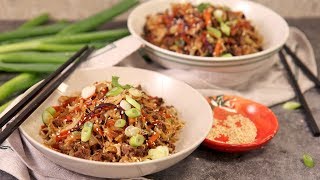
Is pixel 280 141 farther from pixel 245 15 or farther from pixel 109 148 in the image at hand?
pixel 245 15

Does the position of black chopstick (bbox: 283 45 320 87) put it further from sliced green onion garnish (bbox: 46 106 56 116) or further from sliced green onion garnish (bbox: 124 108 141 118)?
sliced green onion garnish (bbox: 46 106 56 116)

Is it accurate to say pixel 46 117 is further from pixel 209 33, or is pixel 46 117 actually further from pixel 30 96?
pixel 209 33

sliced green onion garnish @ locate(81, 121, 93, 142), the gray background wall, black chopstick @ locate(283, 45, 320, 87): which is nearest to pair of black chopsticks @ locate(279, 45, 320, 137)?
black chopstick @ locate(283, 45, 320, 87)

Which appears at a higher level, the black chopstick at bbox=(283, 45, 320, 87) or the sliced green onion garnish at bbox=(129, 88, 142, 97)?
the sliced green onion garnish at bbox=(129, 88, 142, 97)

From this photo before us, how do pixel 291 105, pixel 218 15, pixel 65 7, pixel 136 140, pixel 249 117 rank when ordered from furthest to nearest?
pixel 65 7
pixel 218 15
pixel 291 105
pixel 249 117
pixel 136 140

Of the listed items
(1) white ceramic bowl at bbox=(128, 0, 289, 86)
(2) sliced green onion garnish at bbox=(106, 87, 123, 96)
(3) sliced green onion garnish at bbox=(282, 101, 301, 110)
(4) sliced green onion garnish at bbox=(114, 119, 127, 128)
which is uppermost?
(2) sliced green onion garnish at bbox=(106, 87, 123, 96)

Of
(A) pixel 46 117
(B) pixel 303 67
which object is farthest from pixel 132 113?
(B) pixel 303 67
